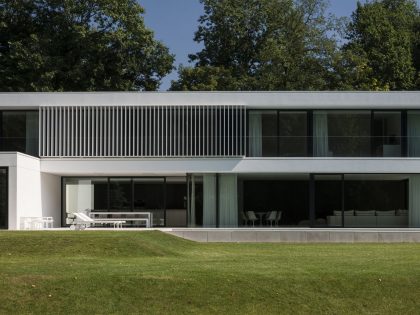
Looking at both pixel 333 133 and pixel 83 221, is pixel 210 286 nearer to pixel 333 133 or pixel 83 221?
pixel 83 221

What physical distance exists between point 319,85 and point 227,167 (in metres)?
17.4

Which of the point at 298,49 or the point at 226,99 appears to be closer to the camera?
the point at 226,99

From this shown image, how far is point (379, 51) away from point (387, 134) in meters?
19.2

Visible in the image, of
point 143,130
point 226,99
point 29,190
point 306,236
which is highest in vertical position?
point 226,99

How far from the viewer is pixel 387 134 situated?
30406 millimetres

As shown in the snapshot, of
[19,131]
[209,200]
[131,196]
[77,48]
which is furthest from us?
[77,48]

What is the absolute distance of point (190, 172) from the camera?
29.5m

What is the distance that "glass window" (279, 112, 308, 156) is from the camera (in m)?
30.0

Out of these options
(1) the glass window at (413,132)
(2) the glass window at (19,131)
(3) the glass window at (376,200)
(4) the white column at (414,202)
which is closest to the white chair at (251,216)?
(3) the glass window at (376,200)

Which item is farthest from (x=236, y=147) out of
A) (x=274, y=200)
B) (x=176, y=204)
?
(x=176, y=204)

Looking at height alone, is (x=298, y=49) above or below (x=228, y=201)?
above

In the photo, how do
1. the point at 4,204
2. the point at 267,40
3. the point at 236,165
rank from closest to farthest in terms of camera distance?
the point at 4,204, the point at 236,165, the point at 267,40

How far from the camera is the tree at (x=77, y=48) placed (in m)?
42.5

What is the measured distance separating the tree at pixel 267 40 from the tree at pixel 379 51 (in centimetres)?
152
